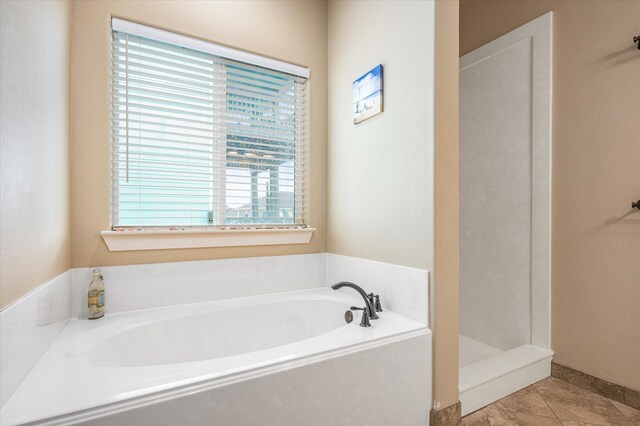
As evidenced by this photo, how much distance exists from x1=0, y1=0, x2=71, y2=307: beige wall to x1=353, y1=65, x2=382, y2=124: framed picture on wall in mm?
1504

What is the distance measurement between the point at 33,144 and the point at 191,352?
1178mm

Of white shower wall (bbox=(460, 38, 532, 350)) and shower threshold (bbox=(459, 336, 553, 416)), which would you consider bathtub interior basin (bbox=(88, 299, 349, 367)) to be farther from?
white shower wall (bbox=(460, 38, 532, 350))

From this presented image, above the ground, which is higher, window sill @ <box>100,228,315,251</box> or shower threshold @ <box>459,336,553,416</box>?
window sill @ <box>100,228,315,251</box>

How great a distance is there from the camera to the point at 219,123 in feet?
6.64

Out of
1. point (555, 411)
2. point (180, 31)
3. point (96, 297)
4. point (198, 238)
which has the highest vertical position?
point (180, 31)

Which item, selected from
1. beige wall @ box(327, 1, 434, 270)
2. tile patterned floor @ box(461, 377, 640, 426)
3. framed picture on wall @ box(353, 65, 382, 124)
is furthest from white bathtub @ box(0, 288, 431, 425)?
framed picture on wall @ box(353, 65, 382, 124)

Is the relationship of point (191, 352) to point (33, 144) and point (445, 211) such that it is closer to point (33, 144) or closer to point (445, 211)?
point (33, 144)

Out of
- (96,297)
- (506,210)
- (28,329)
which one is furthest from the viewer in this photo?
(506,210)

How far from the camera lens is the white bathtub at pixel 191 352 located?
92 centimetres

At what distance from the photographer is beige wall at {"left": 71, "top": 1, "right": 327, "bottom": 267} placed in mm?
1656

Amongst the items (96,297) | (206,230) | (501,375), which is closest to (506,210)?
(501,375)

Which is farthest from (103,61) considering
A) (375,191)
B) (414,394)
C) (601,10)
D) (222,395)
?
(601,10)

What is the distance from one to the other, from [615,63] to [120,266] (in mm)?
2970

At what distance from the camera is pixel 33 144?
1.15m
